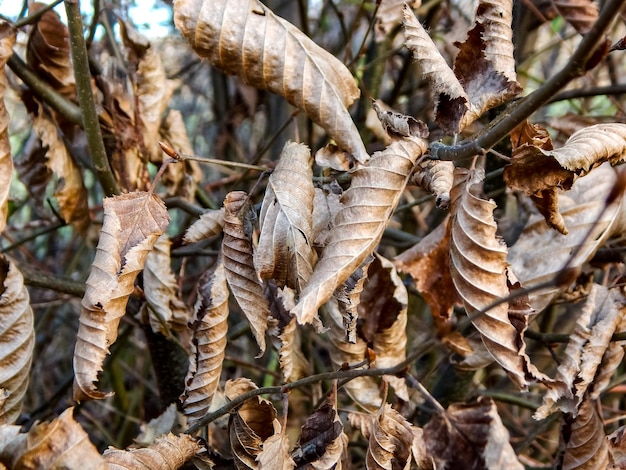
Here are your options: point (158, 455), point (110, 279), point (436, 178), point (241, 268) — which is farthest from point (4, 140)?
point (436, 178)

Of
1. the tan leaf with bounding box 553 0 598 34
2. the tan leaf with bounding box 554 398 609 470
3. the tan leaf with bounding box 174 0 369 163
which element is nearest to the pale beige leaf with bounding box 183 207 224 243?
the tan leaf with bounding box 174 0 369 163

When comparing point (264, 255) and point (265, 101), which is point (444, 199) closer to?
point (264, 255)

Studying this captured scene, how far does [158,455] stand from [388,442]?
0.96 feet

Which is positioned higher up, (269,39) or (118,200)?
(269,39)

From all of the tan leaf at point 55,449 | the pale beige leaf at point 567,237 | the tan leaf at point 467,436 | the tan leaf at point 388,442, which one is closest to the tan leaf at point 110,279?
the tan leaf at point 55,449

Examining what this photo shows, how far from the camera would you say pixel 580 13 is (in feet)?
3.83

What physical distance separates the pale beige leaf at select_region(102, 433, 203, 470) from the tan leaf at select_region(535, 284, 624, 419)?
1.49 feet

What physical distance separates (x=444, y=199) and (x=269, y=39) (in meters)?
0.31

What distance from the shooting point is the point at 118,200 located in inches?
30.7

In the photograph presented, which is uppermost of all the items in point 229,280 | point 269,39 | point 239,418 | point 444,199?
point 269,39

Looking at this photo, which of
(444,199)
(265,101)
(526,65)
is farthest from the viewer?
(265,101)

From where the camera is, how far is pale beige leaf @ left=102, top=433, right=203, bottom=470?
0.72 meters

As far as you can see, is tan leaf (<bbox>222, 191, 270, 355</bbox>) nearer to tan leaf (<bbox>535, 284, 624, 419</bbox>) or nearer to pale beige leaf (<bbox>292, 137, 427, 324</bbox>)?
pale beige leaf (<bbox>292, 137, 427, 324</bbox>)

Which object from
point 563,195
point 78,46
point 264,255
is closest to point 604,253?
point 563,195
